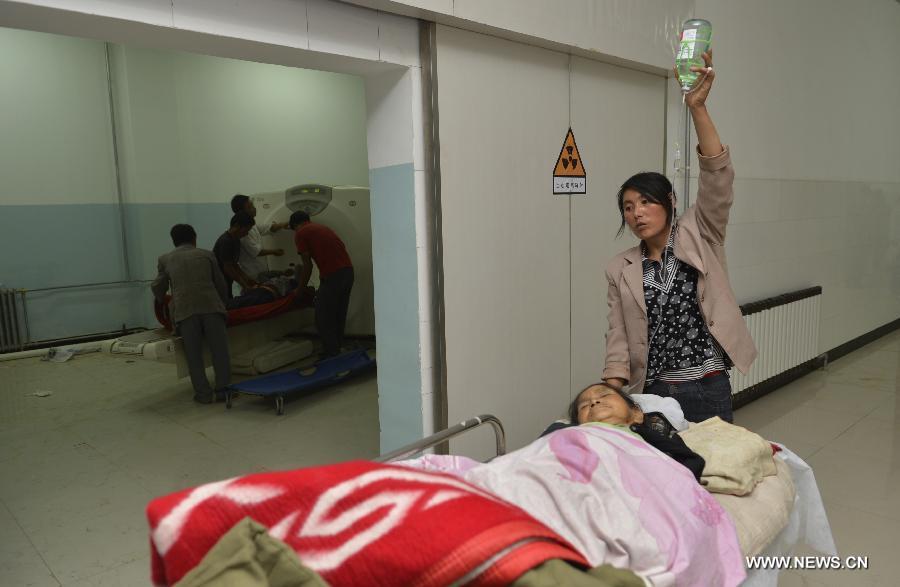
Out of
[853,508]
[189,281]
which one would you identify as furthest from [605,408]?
[189,281]

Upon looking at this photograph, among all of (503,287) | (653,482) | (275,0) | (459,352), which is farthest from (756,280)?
(275,0)

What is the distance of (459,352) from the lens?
2.73m

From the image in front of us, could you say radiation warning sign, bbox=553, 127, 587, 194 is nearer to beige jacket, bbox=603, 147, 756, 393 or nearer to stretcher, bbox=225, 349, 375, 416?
beige jacket, bbox=603, 147, 756, 393

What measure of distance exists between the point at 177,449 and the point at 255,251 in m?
2.50

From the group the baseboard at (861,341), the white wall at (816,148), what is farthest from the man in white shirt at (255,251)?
the baseboard at (861,341)

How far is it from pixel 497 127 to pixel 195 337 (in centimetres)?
299

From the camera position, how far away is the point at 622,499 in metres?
1.42

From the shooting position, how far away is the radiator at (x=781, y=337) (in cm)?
429

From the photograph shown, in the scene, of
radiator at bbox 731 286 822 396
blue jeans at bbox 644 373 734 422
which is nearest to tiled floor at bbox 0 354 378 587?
blue jeans at bbox 644 373 734 422

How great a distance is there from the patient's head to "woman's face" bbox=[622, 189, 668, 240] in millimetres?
532

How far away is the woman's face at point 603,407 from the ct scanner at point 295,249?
3.67m

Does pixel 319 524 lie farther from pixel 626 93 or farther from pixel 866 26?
pixel 866 26

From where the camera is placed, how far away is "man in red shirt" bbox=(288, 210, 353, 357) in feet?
17.7

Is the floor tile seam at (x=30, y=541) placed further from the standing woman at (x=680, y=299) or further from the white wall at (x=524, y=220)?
the standing woman at (x=680, y=299)
